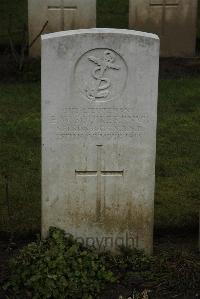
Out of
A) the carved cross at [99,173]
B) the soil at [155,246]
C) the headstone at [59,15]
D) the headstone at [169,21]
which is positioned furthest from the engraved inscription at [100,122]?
the headstone at [169,21]

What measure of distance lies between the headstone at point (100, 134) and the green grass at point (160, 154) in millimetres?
734

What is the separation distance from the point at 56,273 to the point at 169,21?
7.31m

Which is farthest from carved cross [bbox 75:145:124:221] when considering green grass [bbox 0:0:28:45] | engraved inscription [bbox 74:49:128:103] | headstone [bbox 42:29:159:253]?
green grass [bbox 0:0:28:45]

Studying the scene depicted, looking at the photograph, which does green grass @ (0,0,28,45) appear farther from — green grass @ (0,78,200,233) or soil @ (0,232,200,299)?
soil @ (0,232,200,299)

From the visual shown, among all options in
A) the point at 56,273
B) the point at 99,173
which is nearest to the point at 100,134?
the point at 99,173

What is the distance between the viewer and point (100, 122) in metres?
5.31

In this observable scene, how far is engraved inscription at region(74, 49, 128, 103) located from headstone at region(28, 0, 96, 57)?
6.00m

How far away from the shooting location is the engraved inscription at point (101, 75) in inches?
206

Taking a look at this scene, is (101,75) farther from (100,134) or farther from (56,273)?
(56,273)

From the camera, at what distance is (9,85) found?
10.4m

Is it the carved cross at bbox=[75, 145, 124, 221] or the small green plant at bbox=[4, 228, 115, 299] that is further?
the carved cross at bbox=[75, 145, 124, 221]

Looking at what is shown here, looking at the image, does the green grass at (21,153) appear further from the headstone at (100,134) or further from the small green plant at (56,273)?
the small green plant at (56,273)

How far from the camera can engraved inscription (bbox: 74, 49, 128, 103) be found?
5223mm

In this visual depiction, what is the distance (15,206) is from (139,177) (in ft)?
4.78
